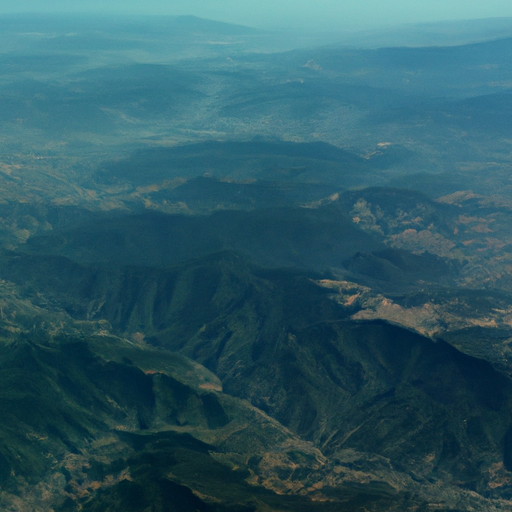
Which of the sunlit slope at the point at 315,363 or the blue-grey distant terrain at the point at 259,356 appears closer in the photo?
the blue-grey distant terrain at the point at 259,356

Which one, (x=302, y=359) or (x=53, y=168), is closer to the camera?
(x=302, y=359)

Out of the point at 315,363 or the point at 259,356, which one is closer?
the point at 315,363

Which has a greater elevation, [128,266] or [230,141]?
[230,141]

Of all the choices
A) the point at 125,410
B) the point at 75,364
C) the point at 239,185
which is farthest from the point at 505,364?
the point at 239,185

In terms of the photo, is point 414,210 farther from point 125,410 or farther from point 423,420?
point 125,410

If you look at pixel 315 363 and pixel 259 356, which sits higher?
pixel 315 363

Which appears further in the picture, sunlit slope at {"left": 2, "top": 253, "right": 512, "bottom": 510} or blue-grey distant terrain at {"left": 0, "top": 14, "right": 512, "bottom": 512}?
sunlit slope at {"left": 2, "top": 253, "right": 512, "bottom": 510}

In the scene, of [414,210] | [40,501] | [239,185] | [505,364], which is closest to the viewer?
[40,501]

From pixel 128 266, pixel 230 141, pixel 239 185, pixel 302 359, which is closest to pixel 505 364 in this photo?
pixel 302 359

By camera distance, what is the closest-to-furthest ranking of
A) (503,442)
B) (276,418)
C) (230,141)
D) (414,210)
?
1. (503,442)
2. (276,418)
3. (414,210)
4. (230,141)

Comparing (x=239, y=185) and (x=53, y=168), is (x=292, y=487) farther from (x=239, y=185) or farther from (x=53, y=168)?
(x=53, y=168)

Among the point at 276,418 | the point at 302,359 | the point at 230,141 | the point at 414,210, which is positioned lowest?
the point at 276,418
